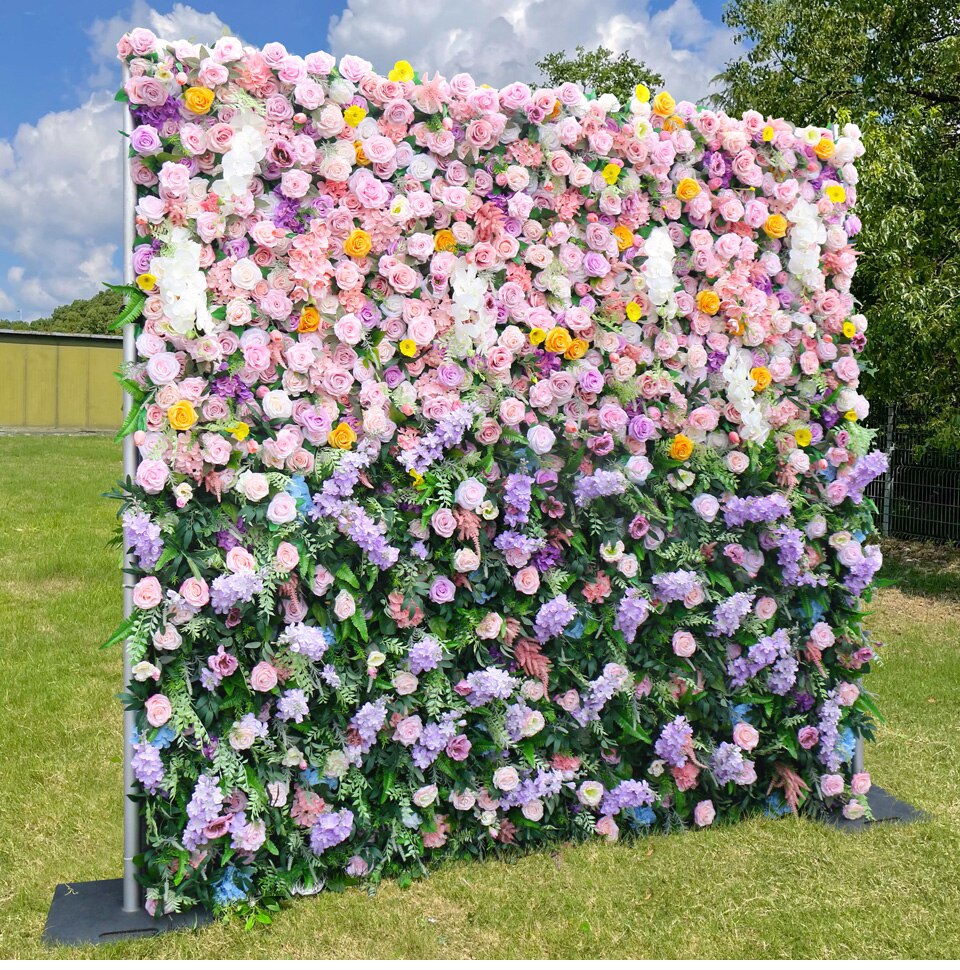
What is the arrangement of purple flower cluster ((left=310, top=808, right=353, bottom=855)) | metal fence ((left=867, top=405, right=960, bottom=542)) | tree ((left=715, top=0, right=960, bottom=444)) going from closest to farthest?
purple flower cluster ((left=310, top=808, right=353, bottom=855))
tree ((left=715, top=0, right=960, bottom=444))
metal fence ((left=867, top=405, right=960, bottom=542))

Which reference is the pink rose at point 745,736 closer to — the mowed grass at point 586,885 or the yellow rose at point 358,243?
the mowed grass at point 586,885

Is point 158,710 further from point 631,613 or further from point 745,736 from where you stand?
point 745,736

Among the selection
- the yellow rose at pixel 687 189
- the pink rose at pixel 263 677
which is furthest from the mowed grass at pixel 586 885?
the yellow rose at pixel 687 189

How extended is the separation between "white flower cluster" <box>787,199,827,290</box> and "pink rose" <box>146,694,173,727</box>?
8.41 feet

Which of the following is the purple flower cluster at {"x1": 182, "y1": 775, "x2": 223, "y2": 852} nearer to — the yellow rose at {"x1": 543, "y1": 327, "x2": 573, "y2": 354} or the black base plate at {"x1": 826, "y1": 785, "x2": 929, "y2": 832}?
the yellow rose at {"x1": 543, "y1": 327, "x2": 573, "y2": 354}

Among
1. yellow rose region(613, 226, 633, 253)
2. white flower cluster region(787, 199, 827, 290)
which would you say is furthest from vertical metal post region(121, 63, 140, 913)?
white flower cluster region(787, 199, 827, 290)

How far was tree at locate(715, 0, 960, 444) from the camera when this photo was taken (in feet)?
22.8

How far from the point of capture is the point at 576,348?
9.68ft

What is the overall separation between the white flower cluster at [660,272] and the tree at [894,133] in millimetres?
3306

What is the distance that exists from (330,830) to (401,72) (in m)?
2.32

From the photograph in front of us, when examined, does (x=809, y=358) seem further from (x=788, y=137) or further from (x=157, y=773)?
(x=157, y=773)

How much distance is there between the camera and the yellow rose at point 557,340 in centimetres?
291

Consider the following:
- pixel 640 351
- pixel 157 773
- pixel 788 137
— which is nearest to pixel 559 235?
pixel 640 351

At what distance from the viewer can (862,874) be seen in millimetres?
2977
